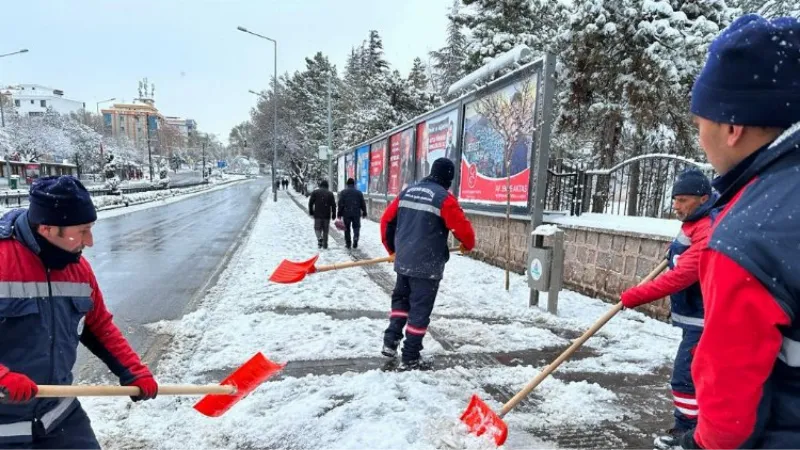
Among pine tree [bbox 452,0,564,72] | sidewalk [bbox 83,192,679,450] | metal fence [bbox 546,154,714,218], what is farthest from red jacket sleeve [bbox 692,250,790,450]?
pine tree [bbox 452,0,564,72]

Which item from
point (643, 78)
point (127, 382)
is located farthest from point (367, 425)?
point (643, 78)

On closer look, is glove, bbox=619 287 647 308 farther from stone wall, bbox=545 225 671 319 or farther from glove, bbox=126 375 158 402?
stone wall, bbox=545 225 671 319

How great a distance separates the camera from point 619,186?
790 centimetres

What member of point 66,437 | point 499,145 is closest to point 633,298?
point 66,437

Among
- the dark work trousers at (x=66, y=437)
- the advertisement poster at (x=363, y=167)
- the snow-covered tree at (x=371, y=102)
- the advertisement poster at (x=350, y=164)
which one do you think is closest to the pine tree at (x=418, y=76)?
the snow-covered tree at (x=371, y=102)

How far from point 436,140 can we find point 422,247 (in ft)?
26.8

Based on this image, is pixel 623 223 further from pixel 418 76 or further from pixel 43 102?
pixel 43 102

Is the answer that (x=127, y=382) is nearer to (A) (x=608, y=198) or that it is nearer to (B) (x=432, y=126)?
(A) (x=608, y=198)

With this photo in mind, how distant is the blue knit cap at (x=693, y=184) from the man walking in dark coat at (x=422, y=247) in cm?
174

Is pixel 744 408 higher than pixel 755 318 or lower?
lower

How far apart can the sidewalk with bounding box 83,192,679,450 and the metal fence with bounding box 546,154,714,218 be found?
6.77 feet

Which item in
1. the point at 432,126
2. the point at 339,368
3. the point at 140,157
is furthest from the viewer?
the point at 140,157

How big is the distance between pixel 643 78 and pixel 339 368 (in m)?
11.9

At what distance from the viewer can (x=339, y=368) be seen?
13.4 feet
